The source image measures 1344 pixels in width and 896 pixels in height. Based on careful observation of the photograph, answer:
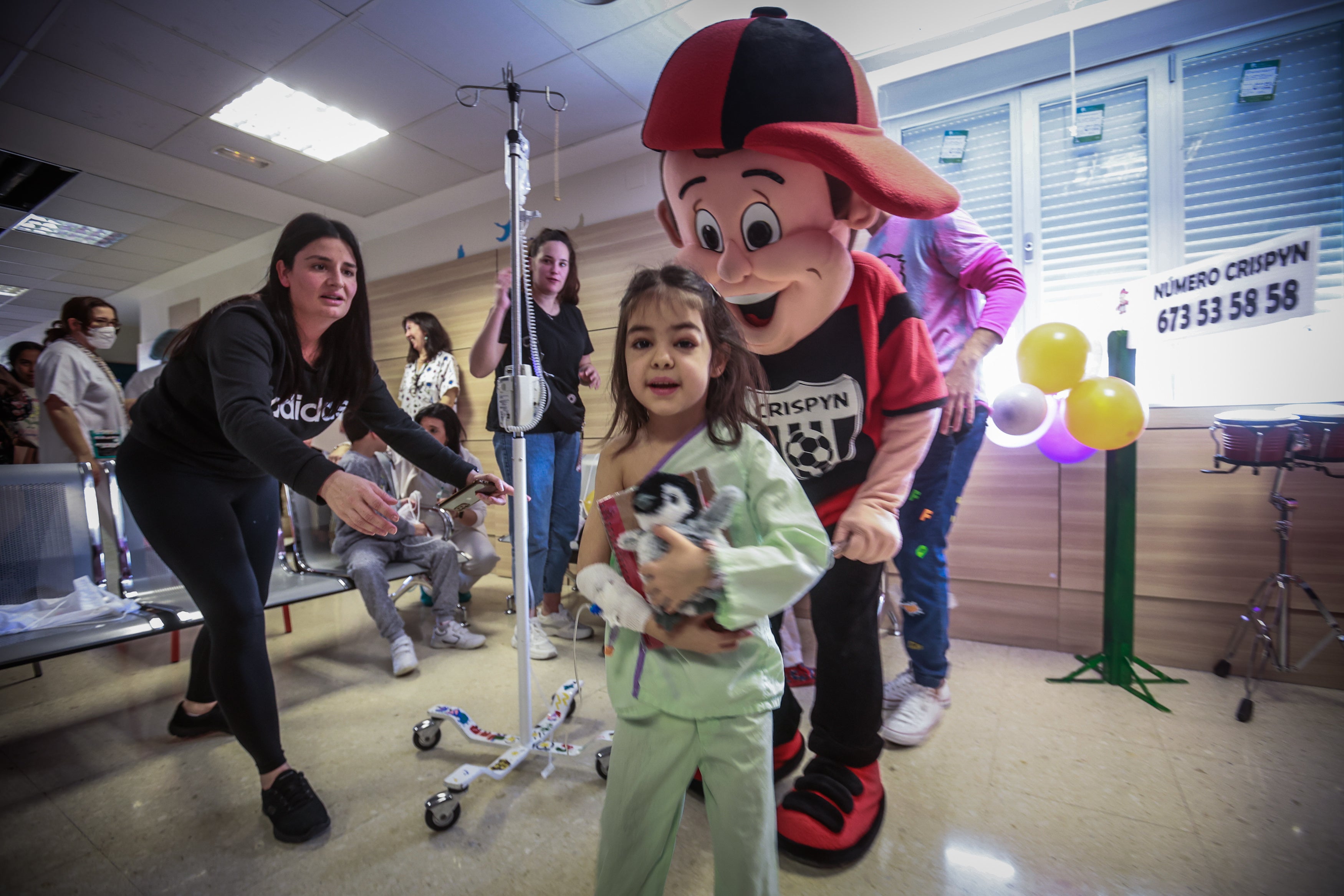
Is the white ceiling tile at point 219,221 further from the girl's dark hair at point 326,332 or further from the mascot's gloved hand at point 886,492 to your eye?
the mascot's gloved hand at point 886,492

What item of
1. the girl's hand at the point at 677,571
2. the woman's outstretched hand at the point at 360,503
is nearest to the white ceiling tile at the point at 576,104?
the woman's outstretched hand at the point at 360,503

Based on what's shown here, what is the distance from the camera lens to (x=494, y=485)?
1.20 meters

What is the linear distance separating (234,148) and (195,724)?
309 cm

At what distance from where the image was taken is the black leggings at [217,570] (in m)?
1.16

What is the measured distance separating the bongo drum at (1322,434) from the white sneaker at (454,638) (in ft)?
9.02

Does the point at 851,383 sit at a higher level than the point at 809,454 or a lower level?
higher

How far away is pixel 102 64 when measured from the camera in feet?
7.53

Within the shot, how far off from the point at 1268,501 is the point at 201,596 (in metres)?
3.01

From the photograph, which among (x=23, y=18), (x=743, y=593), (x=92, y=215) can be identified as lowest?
(x=743, y=593)

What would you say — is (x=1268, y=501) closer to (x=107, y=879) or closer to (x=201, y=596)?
(x=201, y=596)

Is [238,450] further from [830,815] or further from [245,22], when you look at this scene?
[245,22]

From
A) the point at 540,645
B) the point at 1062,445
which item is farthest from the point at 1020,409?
the point at 540,645

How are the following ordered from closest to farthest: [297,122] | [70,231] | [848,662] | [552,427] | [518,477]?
[848,662], [518,477], [552,427], [70,231], [297,122]

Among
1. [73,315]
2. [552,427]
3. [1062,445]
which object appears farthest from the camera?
[552,427]
